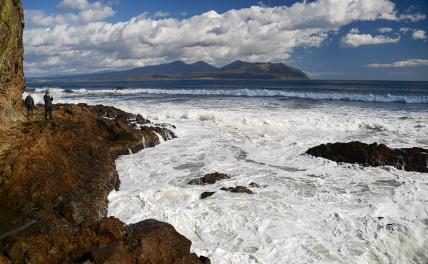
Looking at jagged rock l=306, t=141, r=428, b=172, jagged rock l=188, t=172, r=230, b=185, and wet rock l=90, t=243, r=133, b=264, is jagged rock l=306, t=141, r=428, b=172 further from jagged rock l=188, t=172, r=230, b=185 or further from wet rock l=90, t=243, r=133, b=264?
wet rock l=90, t=243, r=133, b=264

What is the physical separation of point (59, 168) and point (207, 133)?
13.4 m

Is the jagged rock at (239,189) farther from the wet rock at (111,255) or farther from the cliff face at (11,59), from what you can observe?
the cliff face at (11,59)

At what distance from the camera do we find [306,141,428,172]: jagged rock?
49.2 ft

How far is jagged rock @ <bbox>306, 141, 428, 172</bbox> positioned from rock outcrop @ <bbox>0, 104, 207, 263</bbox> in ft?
29.5

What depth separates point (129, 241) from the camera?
6.48 metres

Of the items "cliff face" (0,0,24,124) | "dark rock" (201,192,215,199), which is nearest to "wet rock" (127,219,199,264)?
"dark rock" (201,192,215,199)

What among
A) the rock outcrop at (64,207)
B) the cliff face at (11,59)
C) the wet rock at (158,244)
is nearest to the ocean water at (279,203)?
the rock outcrop at (64,207)

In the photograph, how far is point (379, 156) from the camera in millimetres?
15523

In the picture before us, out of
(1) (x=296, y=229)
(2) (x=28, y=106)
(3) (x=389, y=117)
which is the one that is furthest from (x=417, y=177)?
(3) (x=389, y=117)

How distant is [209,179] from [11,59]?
7556 millimetres

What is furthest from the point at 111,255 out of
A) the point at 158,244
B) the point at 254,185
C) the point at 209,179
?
the point at 209,179

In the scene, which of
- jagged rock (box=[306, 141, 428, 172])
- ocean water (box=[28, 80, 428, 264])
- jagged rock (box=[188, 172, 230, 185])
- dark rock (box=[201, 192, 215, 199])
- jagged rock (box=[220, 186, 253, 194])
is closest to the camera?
ocean water (box=[28, 80, 428, 264])

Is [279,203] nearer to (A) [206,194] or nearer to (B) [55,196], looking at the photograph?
(A) [206,194]

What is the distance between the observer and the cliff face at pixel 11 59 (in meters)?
12.0
